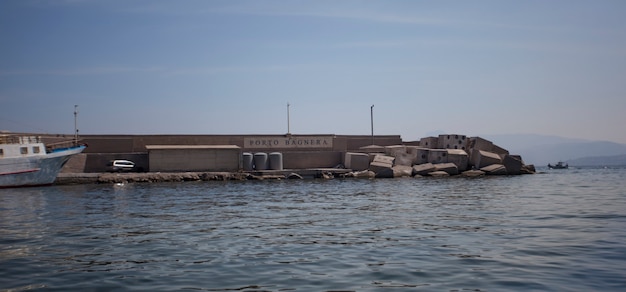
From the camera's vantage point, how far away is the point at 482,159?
40.7 metres

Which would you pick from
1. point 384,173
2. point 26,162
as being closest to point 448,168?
point 384,173

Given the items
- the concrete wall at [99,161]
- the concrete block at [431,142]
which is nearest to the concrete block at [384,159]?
the concrete block at [431,142]

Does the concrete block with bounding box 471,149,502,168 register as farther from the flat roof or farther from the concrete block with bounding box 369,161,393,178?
the flat roof

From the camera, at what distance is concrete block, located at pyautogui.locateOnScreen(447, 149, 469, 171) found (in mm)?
40312

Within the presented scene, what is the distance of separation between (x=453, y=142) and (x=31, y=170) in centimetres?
2956

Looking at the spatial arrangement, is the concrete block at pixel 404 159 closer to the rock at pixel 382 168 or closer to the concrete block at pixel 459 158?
the rock at pixel 382 168

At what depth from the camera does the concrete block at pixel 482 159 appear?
40.7 meters

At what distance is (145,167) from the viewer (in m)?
40.1

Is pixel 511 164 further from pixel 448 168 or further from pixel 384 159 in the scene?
pixel 384 159

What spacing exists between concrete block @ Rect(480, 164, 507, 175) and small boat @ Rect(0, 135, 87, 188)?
29.1m

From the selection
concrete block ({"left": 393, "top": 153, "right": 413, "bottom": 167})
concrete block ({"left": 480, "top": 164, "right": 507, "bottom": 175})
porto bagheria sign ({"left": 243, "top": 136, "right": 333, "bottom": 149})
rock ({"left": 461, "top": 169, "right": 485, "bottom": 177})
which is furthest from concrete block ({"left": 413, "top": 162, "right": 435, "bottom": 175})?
porto bagheria sign ({"left": 243, "top": 136, "right": 333, "bottom": 149})

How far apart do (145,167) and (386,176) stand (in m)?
17.3

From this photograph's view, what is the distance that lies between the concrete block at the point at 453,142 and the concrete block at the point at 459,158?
2.11 meters

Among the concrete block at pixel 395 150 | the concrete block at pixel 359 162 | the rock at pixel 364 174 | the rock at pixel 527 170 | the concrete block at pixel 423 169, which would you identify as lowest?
the rock at pixel 527 170
